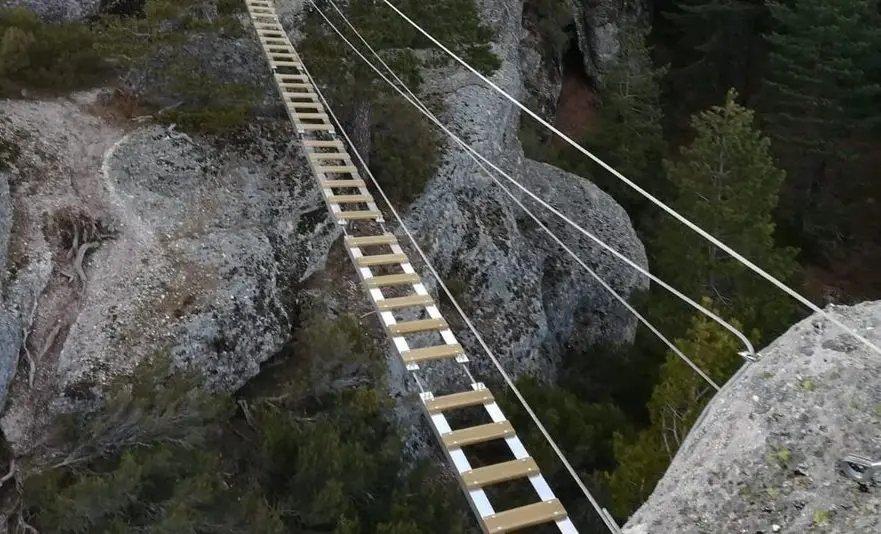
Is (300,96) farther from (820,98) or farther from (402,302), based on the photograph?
(820,98)

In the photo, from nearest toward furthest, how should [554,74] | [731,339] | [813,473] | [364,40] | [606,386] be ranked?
[813,473]
[731,339]
[364,40]
[606,386]
[554,74]

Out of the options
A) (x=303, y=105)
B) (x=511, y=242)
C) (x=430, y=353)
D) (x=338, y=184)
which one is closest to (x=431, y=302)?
(x=430, y=353)

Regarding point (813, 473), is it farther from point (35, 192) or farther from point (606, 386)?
point (606, 386)

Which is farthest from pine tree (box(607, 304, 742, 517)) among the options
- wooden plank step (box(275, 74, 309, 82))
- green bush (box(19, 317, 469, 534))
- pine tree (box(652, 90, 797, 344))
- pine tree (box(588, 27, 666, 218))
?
pine tree (box(588, 27, 666, 218))

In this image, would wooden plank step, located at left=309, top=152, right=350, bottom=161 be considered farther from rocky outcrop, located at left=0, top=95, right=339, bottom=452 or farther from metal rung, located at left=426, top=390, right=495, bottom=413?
metal rung, located at left=426, top=390, right=495, bottom=413

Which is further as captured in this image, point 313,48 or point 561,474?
point 313,48

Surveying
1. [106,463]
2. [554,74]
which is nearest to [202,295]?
[106,463]

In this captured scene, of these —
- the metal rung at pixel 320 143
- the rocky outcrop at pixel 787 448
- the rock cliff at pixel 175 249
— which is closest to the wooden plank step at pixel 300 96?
the rock cliff at pixel 175 249
